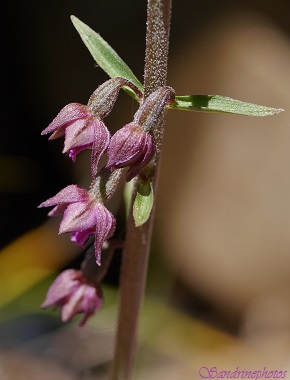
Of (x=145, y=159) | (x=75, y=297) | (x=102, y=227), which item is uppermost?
(x=145, y=159)

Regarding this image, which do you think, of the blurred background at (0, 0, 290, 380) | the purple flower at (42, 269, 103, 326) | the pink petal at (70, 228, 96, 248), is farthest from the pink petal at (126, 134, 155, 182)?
the blurred background at (0, 0, 290, 380)

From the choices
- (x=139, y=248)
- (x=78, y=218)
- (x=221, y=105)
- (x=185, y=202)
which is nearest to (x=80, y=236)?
(x=78, y=218)

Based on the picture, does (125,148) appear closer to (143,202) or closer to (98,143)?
(98,143)

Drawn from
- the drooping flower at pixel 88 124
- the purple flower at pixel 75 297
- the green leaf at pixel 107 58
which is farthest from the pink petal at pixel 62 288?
the green leaf at pixel 107 58

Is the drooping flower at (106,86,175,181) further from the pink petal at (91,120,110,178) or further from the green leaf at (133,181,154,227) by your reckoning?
the green leaf at (133,181,154,227)

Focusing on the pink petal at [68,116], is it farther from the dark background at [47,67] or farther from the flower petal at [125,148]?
the dark background at [47,67]

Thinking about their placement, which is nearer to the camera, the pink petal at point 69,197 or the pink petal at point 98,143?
the pink petal at point 98,143
